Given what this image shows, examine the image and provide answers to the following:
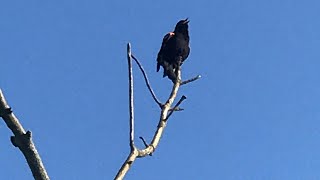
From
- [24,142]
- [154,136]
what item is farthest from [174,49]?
[24,142]

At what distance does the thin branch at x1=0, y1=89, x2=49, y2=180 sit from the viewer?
1.74 metres

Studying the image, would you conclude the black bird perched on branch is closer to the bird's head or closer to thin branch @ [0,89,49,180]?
the bird's head

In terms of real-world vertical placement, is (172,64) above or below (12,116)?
above

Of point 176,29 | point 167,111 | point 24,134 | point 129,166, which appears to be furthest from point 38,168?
point 176,29

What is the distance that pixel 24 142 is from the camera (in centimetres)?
176

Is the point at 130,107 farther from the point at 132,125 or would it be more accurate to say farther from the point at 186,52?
the point at 186,52

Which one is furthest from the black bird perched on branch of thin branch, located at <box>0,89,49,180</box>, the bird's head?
thin branch, located at <box>0,89,49,180</box>

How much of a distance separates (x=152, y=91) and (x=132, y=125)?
1269 mm

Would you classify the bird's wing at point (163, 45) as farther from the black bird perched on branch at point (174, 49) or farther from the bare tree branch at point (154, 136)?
the bare tree branch at point (154, 136)

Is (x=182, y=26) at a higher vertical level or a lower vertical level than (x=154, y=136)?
higher

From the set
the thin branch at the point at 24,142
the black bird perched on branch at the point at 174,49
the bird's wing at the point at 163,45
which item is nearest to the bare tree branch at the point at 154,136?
the thin branch at the point at 24,142

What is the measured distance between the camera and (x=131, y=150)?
2.52 metres

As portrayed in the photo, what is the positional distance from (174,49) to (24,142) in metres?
7.61

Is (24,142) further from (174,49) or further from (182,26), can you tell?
(182,26)
